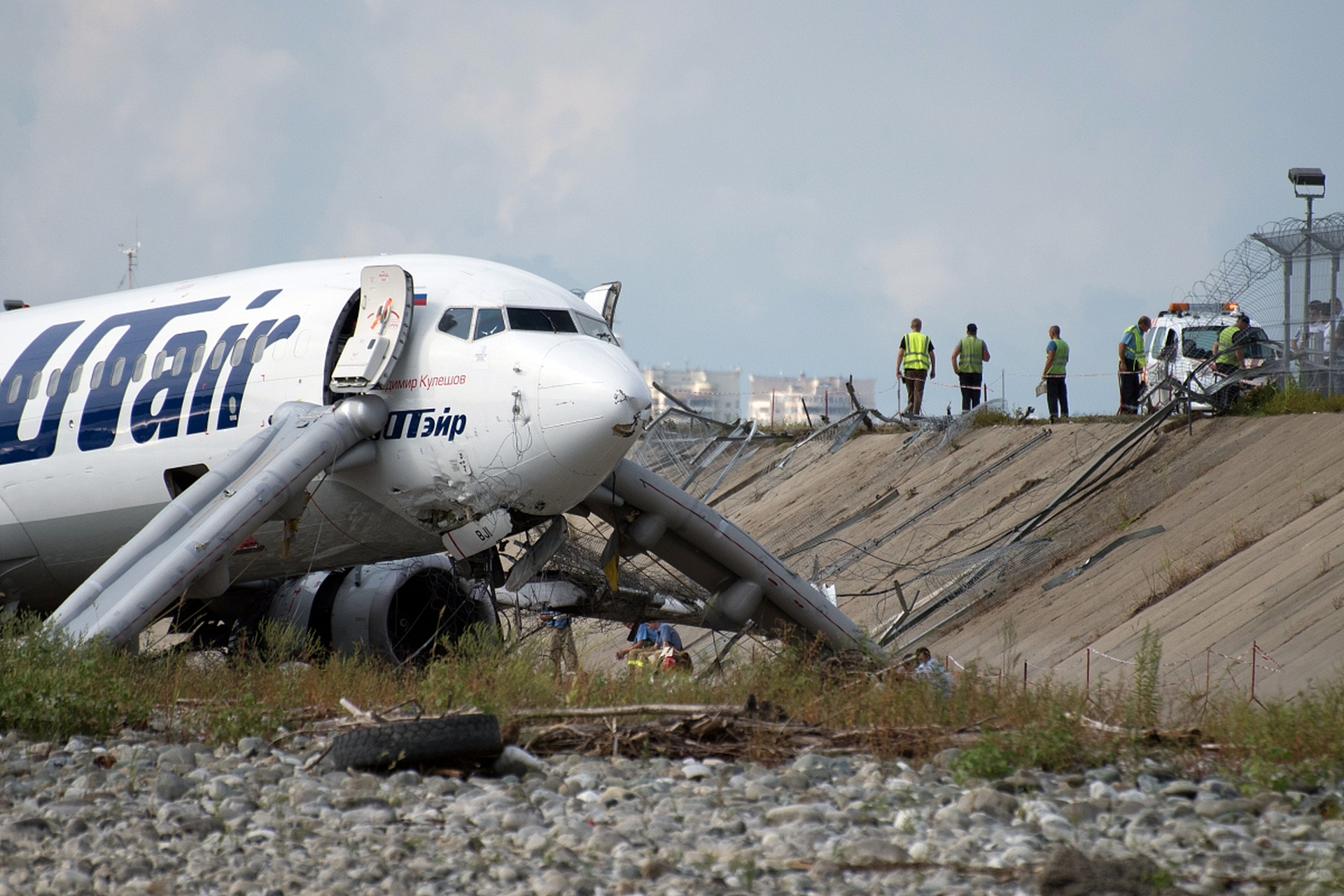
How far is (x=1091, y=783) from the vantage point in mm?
7863

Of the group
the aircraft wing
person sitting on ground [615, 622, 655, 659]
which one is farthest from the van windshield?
the aircraft wing

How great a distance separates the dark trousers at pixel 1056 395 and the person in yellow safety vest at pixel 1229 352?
370 cm

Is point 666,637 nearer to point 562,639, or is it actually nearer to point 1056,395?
point 562,639

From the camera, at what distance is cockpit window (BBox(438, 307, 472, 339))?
A: 13969 mm

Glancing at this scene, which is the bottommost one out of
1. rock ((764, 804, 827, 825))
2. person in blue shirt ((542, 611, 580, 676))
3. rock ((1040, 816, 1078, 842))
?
person in blue shirt ((542, 611, 580, 676))

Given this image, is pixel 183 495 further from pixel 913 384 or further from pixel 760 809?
pixel 913 384

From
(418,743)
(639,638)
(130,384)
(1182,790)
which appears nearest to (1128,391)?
(639,638)

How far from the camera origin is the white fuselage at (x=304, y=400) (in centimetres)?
1348

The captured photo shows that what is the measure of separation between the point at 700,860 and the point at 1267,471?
590 inches

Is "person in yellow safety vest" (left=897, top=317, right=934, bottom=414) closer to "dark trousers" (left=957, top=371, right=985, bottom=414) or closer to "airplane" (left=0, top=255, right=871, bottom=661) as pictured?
"dark trousers" (left=957, top=371, right=985, bottom=414)

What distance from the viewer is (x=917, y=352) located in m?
29.2

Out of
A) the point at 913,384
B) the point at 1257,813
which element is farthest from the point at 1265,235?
the point at 1257,813

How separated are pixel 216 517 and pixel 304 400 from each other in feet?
Result: 5.90

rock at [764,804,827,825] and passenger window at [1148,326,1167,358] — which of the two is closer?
rock at [764,804,827,825]
